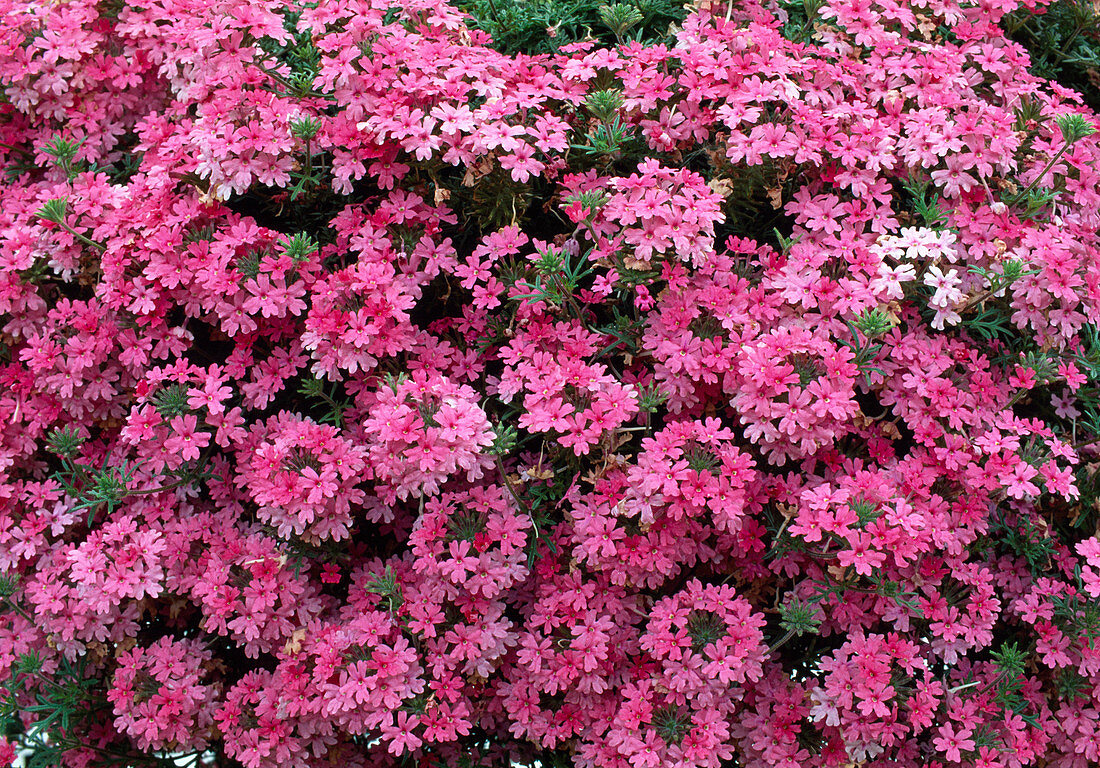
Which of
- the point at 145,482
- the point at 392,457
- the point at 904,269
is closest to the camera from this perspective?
the point at 392,457

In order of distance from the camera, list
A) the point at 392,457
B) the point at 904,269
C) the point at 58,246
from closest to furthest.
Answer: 1. the point at 392,457
2. the point at 904,269
3. the point at 58,246

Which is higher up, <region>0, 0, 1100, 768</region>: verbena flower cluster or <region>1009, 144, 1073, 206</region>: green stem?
<region>1009, 144, 1073, 206</region>: green stem

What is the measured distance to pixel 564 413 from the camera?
7.75 feet

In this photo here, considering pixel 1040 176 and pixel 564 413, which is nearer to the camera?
pixel 564 413

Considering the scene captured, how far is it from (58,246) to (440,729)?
1.87 meters

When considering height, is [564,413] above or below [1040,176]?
below

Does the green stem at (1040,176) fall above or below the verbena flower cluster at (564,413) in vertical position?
above

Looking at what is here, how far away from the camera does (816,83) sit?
2875mm

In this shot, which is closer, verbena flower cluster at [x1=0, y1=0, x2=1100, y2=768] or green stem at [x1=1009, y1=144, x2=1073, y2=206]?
verbena flower cluster at [x1=0, y1=0, x2=1100, y2=768]

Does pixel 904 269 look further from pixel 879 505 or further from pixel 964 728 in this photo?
pixel 964 728

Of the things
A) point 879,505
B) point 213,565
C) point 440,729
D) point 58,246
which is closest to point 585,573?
point 440,729

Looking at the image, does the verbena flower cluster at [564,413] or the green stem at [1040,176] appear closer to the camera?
the verbena flower cluster at [564,413]

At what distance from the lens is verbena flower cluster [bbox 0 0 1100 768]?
2.40 m

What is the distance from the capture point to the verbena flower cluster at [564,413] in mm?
2402
